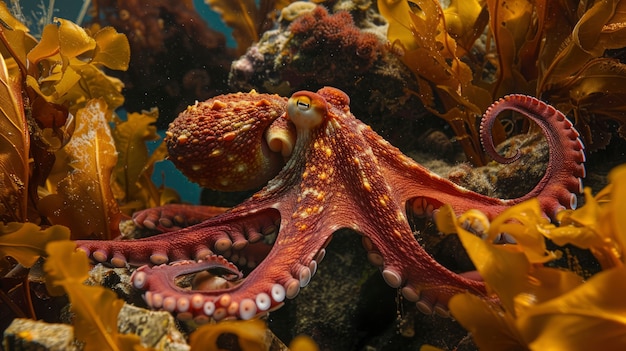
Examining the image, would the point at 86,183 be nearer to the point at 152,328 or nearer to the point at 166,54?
the point at 152,328

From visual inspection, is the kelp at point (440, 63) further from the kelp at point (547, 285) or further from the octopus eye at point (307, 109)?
the kelp at point (547, 285)

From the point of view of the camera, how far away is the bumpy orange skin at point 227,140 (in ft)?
6.77

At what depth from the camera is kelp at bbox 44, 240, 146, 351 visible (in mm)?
1275

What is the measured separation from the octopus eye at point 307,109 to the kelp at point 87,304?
3.62 ft

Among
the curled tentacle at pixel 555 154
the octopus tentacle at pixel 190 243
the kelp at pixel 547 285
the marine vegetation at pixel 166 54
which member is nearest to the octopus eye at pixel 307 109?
the octopus tentacle at pixel 190 243

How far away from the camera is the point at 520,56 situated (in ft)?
8.98

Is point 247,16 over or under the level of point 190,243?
over

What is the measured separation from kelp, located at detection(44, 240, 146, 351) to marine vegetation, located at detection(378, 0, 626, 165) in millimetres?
2163

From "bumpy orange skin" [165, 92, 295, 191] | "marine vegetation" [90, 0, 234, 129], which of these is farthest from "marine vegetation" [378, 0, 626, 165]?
"marine vegetation" [90, 0, 234, 129]

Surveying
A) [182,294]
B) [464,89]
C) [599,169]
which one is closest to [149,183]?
[182,294]

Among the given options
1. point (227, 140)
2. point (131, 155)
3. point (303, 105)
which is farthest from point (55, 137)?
point (303, 105)

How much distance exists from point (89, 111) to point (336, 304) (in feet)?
6.19

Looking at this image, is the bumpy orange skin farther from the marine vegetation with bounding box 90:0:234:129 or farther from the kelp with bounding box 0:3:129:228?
the marine vegetation with bounding box 90:0:234:129

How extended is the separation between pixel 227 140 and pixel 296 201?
467 mm
